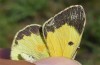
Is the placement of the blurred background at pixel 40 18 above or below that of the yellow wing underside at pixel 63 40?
above

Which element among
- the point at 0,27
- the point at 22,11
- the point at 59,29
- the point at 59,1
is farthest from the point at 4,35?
the point at 59,29

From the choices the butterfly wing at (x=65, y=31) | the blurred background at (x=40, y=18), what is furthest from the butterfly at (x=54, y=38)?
the blurred background at (x=40, y=18)

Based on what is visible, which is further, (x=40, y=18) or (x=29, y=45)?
(x=40, y=18)

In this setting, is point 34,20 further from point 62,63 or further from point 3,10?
point 62,63

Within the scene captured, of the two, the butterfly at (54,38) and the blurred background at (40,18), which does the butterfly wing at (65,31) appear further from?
the blurred background at (40,18)

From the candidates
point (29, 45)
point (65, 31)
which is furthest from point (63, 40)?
point (29, 45)

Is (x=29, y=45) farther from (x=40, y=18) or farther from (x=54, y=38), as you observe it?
(x=40, y=18)

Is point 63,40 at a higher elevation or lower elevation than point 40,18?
lower
